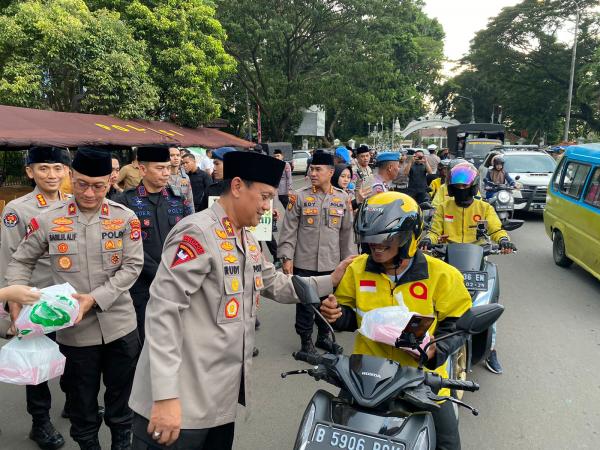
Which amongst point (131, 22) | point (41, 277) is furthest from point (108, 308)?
point (131, 22)

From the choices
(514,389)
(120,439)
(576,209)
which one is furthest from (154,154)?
(576,209)

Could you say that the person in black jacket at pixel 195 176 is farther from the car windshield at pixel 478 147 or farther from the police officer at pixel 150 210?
the car windshield at pixel 478 147

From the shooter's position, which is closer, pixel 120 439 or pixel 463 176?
pixel 120 439

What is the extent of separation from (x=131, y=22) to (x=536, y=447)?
17.0m

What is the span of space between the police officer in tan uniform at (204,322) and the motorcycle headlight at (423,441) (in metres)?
0.76

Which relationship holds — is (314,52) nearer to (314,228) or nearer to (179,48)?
(179,48)

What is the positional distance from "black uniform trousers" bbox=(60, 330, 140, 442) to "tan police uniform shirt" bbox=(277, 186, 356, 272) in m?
2.06

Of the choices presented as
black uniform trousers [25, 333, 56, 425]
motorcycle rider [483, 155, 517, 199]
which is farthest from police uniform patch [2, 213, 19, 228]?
motorcycle rider [483, 155, 517, 199]

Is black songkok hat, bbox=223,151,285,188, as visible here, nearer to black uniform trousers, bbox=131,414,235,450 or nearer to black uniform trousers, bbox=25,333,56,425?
black uniform trousers, bbox=131,414,235,450

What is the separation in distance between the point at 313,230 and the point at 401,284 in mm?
2425

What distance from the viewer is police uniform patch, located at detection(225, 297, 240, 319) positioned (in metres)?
2.01


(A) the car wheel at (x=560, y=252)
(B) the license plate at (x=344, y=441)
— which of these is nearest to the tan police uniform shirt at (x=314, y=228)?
(B) the license plate at (x=344, y=441)

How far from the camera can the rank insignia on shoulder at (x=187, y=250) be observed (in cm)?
190

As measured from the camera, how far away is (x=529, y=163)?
13375mm
